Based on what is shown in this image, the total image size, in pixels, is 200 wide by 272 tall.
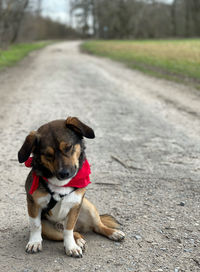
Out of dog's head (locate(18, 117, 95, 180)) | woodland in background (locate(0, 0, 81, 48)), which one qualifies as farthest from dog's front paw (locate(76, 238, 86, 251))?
woodland in background (locate(0, 0, 81, 48))

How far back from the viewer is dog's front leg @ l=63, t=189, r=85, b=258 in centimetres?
360

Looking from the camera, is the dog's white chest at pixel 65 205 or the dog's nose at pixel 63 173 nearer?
the dog's nose at pixel 63 173

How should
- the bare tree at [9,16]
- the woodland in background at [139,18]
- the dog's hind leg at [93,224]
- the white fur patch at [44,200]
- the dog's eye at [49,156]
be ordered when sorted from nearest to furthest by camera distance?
the dog's eye at [49,156]
the white fur patch at [44,200]
the dog's hind leg at [93,224]
the bare tree at [9,16]
the woodland in background at [139,18]

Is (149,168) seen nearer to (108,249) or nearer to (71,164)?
(108,249)

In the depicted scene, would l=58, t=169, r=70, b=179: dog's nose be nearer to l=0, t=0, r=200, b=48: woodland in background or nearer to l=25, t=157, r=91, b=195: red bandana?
l=25, t=157, r=91, b=195: red bandana

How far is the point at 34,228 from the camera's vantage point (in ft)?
11.9

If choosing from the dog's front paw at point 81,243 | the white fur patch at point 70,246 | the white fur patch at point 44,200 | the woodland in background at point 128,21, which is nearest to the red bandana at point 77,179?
the white fur patch at point 44,200

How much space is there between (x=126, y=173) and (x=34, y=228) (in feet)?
8.96

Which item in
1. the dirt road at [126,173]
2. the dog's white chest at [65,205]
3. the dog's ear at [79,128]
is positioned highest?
the dog's ear at [79,128]

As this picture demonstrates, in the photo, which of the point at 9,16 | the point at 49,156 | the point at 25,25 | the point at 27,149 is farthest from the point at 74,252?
the point at 25,25

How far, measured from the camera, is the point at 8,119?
9.55m

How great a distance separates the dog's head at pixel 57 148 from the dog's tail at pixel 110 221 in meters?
0.93

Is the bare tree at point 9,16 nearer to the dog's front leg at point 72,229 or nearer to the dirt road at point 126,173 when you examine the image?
the dirt road at point 126,173

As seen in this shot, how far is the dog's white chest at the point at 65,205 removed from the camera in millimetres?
3540
